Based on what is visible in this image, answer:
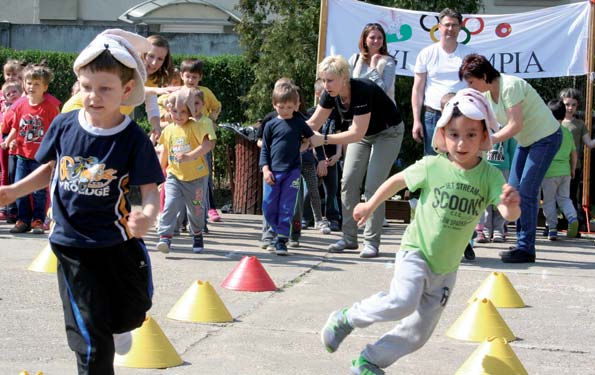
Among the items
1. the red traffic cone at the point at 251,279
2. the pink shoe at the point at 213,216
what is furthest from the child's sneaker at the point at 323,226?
the red traffic cone at the point at 251,279

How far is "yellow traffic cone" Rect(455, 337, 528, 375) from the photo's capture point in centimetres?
459

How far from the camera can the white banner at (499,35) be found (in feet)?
38.6

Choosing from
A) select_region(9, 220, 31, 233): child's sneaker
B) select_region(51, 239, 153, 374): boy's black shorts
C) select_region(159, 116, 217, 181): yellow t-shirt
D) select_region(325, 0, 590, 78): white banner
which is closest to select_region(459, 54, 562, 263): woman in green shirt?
select_region(159, 116, 217, 181): yellow t-shirt

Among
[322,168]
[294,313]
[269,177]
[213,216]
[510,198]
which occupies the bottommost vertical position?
[213,216]

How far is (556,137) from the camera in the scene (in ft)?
28.0

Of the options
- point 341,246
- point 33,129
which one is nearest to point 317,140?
point 341,246

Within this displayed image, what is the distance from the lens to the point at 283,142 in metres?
8.88

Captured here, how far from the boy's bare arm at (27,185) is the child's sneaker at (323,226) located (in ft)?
22.6

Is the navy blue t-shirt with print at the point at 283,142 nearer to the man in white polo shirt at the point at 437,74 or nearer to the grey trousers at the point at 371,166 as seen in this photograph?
the grey trousers at the point at 371,166

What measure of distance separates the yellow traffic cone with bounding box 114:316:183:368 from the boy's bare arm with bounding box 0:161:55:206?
3.36ft

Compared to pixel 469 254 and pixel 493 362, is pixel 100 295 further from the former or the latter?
pixel 469 254

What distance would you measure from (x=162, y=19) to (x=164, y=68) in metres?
17.4

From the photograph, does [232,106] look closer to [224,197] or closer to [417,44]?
[224,197]

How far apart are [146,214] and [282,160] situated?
5.02 m
